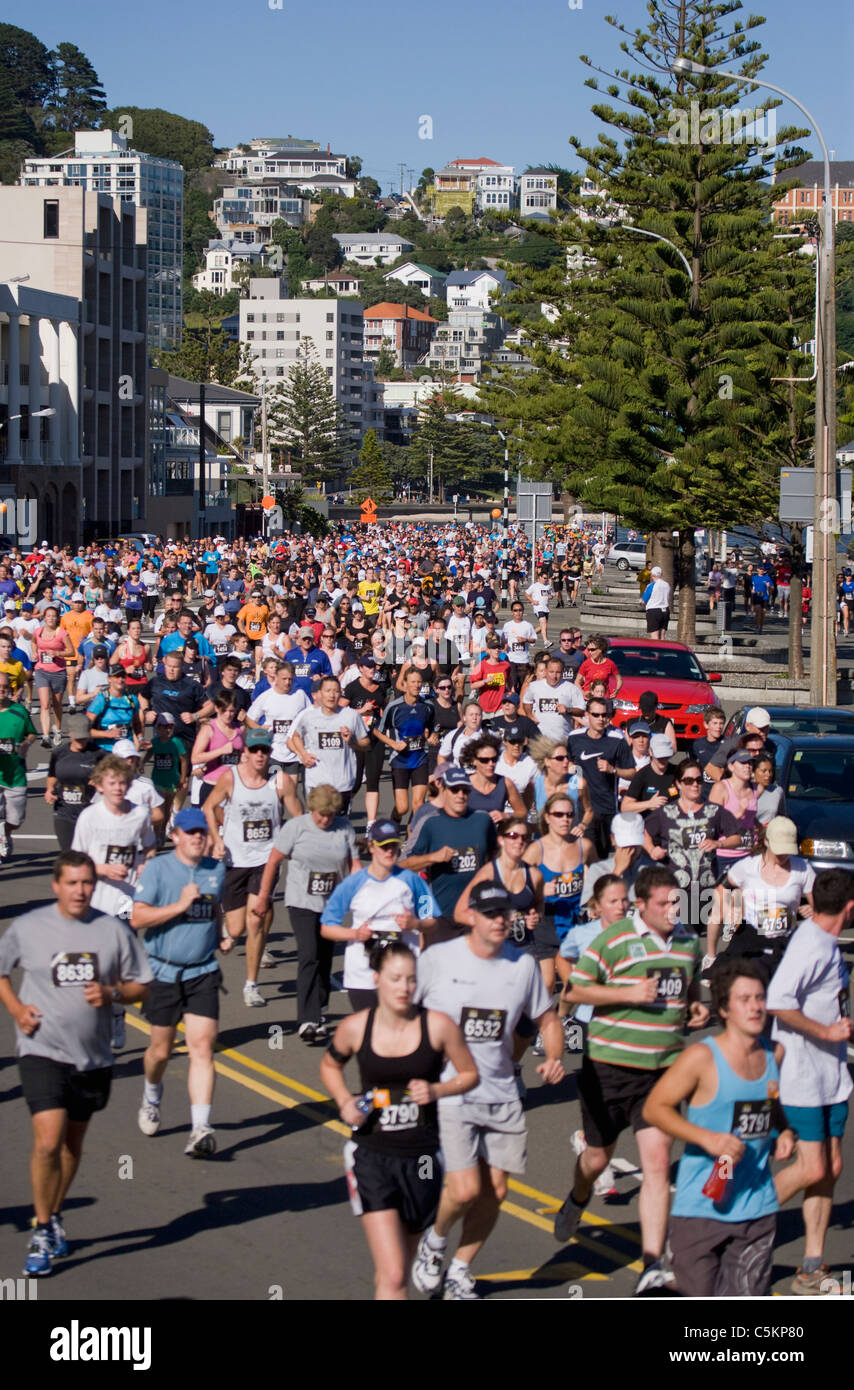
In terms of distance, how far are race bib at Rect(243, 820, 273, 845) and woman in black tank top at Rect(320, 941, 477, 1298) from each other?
15.6 ft

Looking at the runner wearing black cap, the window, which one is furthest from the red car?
the window

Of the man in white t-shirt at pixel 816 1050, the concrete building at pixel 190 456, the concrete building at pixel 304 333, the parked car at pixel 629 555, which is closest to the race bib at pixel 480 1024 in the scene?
the man in white t-shirt at pixel 816 1050

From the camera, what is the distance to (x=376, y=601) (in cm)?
3086

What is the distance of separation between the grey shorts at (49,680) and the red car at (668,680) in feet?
21.9

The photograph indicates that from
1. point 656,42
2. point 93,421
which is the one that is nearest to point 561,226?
point 656,42

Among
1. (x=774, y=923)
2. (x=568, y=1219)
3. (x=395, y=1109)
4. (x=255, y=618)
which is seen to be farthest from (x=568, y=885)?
(x=255, y=618)

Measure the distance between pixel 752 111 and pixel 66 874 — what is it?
3994cm

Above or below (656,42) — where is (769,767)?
below

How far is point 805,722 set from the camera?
1631 centimetres

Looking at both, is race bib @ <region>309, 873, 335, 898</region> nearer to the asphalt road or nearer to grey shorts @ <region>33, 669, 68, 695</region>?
the asphalt road

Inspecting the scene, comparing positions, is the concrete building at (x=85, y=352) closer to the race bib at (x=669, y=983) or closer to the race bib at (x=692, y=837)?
the race bib at (x=692, y=837)

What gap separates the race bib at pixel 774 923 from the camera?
945 centimetres

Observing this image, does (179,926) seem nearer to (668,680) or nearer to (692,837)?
(692,837)
